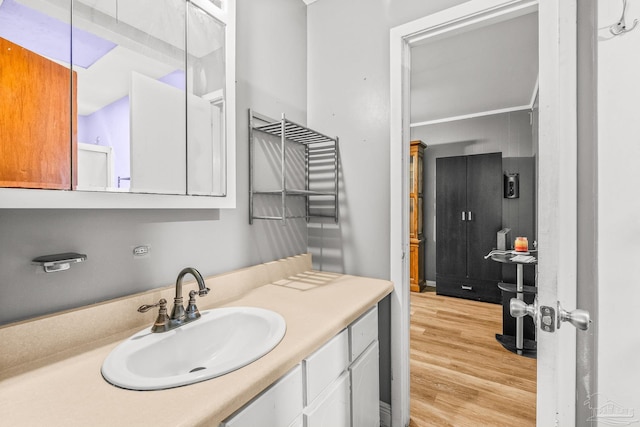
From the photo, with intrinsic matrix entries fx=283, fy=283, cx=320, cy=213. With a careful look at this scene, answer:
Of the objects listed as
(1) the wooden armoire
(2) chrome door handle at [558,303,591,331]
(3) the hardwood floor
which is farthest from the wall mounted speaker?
(2) chrome door handle at [558,303,591,331]

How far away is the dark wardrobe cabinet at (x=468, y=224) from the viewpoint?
3.65 m

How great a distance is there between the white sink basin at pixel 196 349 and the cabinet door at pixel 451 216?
3518mm

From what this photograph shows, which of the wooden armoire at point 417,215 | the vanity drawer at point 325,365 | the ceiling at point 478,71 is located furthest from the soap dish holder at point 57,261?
the wooden armoire at point 417,215

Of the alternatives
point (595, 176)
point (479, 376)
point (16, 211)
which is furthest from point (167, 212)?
point (479, 376)

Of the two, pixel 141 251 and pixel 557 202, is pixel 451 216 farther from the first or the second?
pixel 141 251

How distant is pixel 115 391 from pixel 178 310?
34cm

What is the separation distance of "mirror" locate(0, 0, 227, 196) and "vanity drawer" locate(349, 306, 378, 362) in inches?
32.4

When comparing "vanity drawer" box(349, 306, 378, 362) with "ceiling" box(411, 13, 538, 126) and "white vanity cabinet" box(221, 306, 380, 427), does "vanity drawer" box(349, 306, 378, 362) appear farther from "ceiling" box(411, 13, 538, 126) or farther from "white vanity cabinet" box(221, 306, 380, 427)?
"ceiling" box(411, 13, 538, 126)

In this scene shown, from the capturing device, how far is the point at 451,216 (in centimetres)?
394

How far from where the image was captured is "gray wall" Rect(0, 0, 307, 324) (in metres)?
0.77

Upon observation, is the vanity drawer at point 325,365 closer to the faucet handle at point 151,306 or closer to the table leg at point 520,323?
the faucet handle at point 151,306

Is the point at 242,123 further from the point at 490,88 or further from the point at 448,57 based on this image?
the point at 490,88

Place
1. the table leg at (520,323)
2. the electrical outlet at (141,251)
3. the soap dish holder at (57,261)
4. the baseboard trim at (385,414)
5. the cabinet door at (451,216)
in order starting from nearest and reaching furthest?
the soap dish holder at (57,261)
the electrical outlet at (141,251)
the baseboard trim at (385,414)
the table leg at (520,323)
the cabinet door at (451,216)
